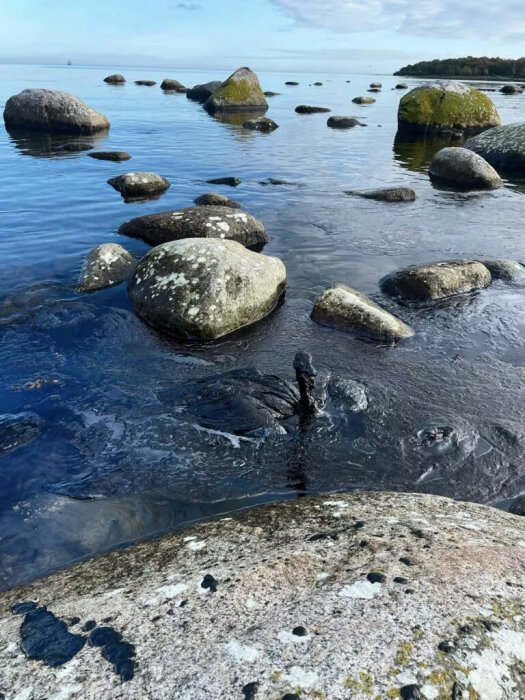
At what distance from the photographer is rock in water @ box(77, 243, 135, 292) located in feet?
31.4

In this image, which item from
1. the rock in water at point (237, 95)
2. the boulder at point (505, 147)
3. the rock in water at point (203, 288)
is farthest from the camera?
the rock in water at point (237, 95)

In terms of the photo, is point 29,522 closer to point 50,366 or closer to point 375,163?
point 50,366

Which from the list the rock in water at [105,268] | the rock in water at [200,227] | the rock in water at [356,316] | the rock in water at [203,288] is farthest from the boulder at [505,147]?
the rock in water at [105,268]

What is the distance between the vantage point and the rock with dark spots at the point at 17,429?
5.37m

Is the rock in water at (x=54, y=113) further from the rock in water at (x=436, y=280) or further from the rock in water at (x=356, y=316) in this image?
the rock in water at (x=356, y=316)

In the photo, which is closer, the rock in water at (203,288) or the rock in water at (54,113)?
the rock in water at (203,288)

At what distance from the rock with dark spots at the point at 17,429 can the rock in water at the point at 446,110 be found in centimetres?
3261

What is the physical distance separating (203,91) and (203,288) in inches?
2166

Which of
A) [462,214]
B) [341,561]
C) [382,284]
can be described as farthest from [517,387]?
[462,214]

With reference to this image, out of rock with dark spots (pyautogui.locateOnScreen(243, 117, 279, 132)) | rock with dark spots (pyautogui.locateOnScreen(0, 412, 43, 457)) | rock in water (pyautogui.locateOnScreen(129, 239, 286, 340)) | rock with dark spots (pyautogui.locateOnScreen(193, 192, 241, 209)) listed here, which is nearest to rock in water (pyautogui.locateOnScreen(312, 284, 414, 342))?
rock in water (pyautogui.locateOnScreen(129, 239, 286, 340))

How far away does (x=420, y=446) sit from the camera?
5508mm

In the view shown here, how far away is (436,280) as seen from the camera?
9406 mm

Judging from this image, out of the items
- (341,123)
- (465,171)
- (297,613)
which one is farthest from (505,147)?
(297,613)

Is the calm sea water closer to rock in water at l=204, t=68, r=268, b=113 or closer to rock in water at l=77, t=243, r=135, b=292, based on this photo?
rock in water at l=77, t=243, r=135, b=292
